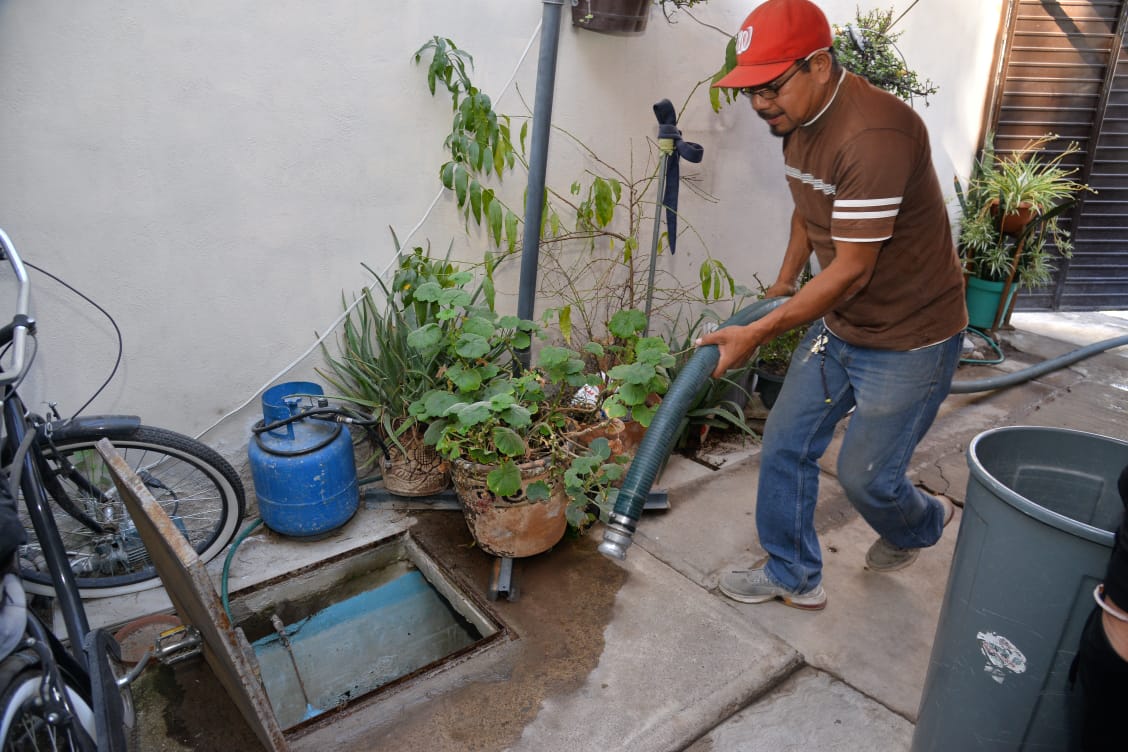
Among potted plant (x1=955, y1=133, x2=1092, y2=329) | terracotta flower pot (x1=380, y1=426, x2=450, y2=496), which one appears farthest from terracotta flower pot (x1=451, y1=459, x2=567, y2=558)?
potted plant (x1=955, y1=133, x2=1092, y2=329)

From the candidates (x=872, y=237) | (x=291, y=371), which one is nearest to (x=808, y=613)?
(x=872, y=237)

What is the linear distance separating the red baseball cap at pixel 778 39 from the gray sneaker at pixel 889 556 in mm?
1585

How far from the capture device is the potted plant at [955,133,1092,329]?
183 inches

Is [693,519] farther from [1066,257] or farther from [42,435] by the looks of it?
[1066,257]

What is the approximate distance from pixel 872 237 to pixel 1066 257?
15.5ft

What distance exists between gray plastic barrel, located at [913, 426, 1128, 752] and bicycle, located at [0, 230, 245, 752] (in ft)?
5.71

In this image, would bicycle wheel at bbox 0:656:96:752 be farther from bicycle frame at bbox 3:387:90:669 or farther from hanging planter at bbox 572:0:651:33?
hanging planter at bbox 572:0:651:33

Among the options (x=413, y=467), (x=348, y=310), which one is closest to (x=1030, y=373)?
(x=413, y=467)

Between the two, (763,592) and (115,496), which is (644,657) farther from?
(115,496)

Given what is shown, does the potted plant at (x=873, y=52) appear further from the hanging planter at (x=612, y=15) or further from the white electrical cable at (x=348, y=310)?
the white electrical cable at (x=348, y=310)

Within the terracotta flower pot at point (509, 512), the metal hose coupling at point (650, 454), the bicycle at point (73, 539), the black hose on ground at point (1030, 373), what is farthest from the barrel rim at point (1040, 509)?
the black hose on ground at point (1030, 373)

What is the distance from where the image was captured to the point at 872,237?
5.62 ft

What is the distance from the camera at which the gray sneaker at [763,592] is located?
2340 millimetres

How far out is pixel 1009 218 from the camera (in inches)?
185
